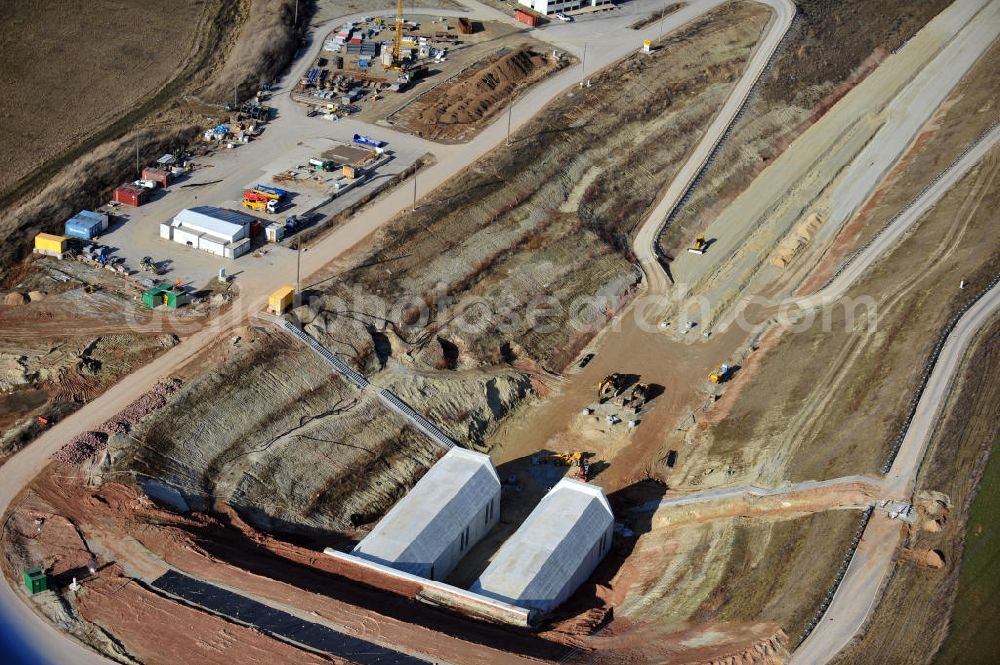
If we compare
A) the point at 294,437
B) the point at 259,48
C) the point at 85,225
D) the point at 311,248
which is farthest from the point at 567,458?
the point at 259,48

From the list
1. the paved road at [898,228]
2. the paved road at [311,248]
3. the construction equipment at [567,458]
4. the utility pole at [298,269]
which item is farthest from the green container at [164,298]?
the paved road at [898,228]

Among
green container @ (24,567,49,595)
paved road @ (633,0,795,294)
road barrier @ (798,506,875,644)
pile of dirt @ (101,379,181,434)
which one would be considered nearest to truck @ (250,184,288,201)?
pile of dirt @ (101,379,181,434)

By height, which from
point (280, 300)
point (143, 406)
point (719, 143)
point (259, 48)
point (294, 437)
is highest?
point (259, 48)

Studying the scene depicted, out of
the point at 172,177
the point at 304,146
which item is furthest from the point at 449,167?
the point at 172,177

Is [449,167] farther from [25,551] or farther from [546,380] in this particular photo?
[25,551]

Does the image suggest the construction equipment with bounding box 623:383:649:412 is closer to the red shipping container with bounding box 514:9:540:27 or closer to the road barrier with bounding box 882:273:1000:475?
the road barrier with bounding box 882:273:1000:475

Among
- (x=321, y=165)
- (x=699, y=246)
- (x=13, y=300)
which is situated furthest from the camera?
(x=699, y=246)

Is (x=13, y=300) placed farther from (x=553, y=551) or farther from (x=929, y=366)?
(x=929, y=366)
